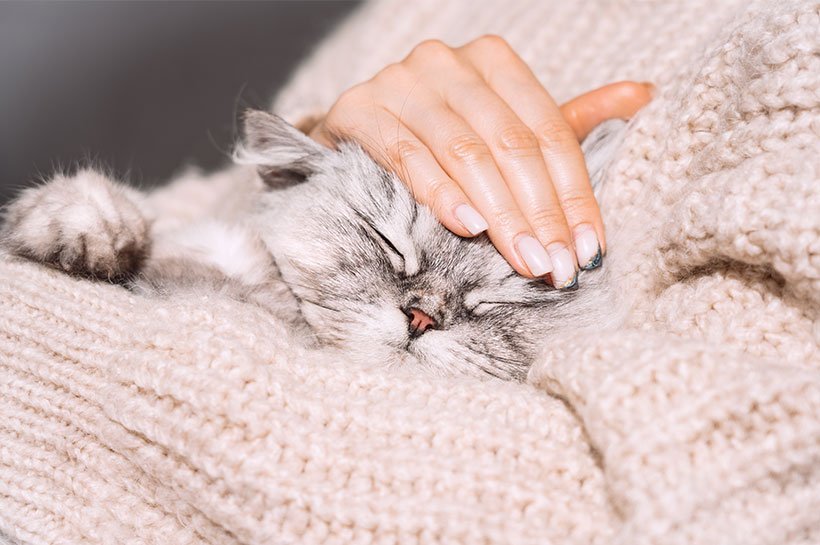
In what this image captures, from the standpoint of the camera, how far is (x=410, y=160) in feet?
3.88

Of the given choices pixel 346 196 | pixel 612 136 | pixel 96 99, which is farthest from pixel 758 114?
pixel 96 99

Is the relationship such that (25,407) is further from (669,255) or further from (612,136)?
(612,136)

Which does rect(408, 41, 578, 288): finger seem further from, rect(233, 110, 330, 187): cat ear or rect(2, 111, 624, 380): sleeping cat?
rect(233, 110, 330, 187): cat ear

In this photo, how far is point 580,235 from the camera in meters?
1.12

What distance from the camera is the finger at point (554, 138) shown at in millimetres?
1130

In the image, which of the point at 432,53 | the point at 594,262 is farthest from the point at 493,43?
the point at 594,262

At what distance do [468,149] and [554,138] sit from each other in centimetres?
18

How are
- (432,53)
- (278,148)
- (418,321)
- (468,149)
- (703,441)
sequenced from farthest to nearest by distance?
(432,53) → (278,148) → (468,149) → (418,321) → (703,441)

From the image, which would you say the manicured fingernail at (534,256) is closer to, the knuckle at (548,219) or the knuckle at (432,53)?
the knuckle at (548,219)

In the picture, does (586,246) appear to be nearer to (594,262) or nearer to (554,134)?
(594,262)

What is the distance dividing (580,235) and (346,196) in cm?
44

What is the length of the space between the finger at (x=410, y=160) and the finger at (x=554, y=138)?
182 mm

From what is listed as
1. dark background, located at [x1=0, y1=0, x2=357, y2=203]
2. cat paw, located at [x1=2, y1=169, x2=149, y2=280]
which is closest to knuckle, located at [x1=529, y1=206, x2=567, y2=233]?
cat paw, located at [x1=2, y1=169, x2=149, y2=280]

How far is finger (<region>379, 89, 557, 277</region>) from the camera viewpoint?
3.55 feet
